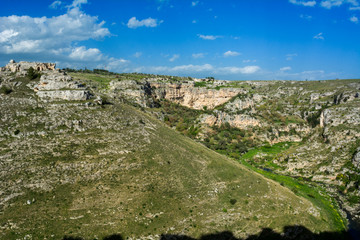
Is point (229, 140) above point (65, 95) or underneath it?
underneath

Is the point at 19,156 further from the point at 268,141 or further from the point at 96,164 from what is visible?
the point at 268,141

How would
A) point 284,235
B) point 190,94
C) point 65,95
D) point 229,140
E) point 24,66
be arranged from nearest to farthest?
point 284,235
point 65,95
point 24,66
point 229,140
point 190,94

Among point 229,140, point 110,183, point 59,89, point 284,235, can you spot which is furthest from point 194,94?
point 284,235

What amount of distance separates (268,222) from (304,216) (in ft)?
33.8

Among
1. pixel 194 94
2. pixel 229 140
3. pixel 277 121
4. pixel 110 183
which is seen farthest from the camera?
pixel 194 94

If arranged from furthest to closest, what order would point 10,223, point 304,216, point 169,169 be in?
1. point 169,169
2. point 304,216
3. point 10,223

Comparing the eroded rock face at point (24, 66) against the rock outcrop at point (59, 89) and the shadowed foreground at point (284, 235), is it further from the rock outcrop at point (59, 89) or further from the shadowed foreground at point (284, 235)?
the shadowed foreground at point (284, 235)

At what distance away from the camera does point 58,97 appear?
54938 millimetres

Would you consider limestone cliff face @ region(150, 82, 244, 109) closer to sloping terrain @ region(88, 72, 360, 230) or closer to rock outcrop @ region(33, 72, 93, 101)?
sloping terrain @ region(88, 72, 360, 230)

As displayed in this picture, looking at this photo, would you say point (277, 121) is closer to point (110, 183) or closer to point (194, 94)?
point (194, 94)

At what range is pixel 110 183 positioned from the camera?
127ft

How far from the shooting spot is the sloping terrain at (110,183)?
102ft

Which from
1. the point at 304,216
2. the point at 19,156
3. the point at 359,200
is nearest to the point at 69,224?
the point at 19,156

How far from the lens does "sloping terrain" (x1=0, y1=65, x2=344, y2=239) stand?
102 feet
